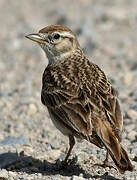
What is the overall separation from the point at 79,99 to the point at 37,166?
1.24 m

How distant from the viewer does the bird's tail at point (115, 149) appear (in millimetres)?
6574

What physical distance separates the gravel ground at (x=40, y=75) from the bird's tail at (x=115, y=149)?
1.30 feet

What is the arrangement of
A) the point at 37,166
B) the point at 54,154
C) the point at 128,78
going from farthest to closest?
the point at 128,78
the point at 54,154
the point at 37,166

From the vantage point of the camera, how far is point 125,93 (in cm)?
1083

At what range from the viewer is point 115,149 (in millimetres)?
6707

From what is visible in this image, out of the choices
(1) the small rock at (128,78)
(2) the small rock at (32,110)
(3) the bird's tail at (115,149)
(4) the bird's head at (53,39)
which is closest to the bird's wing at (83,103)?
(3) the bird's tail at (115,149)

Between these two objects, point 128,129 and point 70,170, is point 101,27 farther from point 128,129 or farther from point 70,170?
point 70,170

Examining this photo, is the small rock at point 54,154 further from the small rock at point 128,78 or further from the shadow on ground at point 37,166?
the small rock at point 128,78

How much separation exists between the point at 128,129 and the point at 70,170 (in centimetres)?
176

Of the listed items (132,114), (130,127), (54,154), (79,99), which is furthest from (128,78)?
(79,99)

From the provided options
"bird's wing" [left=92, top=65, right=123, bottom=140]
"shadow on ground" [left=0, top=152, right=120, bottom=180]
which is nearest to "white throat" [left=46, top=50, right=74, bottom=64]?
"bird's wing" [left=92, top=65, right=123, bottom=140]

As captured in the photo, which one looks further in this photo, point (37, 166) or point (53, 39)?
point (53, 39)

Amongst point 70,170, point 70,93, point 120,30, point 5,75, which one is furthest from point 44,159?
point 120,30

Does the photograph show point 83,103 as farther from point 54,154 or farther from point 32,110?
point 32,110
